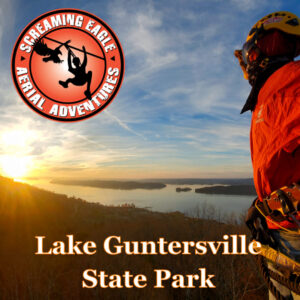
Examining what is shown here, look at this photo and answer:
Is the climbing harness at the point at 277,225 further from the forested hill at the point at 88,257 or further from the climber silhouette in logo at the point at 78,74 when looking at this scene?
the forested hill at the point at 88,257

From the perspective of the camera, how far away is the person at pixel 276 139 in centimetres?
171

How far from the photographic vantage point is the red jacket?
1.67 meters

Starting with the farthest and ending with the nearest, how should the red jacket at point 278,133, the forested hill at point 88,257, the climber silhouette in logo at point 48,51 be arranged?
the forested hill at point 88,257 < the climber silhouette in logo at point 48,51 < the red jacket at point 278,133

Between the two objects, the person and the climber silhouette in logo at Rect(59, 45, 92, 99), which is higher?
the climber silhouette in logo at Rect(59, 45, 92, 99)

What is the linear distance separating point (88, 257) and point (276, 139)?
1856 centimetres

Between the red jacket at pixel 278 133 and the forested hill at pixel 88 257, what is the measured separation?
1144 cm

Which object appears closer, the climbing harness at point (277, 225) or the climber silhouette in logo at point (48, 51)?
the climbing harness at point (277, 225)

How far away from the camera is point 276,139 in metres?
1.75

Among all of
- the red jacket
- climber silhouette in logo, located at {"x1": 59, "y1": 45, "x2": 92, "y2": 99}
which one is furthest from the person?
climber silhouette in logo, located at {"x1": 59, "y1": 45, "x2": 92, "y2": 99}

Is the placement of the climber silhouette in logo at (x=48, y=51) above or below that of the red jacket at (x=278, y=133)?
above

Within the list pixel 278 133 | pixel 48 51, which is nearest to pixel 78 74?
pixel 48 51

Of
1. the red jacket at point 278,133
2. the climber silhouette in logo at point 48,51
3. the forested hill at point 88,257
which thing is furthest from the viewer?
the forested hill at point 88,257

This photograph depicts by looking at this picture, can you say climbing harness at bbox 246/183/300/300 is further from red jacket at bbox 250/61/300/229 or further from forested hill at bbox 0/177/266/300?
forested hill at bbox 0/177/266/300

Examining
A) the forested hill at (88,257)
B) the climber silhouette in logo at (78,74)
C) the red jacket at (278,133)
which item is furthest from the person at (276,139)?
the forested hill at (88,257)
